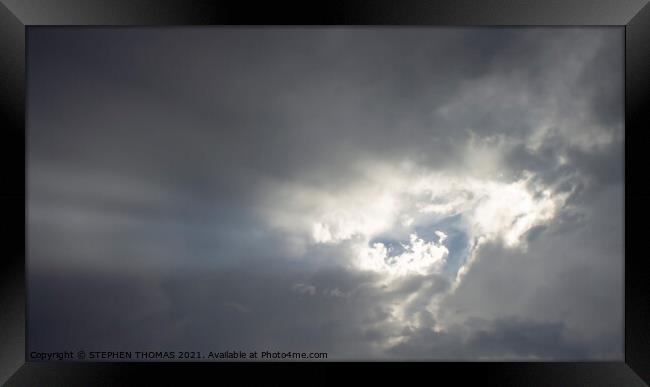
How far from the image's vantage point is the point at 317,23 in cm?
424

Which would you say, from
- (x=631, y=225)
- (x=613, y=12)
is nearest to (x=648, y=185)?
(x=631, y=225)

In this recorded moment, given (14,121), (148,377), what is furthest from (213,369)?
(14,121)

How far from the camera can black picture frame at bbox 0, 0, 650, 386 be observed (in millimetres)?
4164

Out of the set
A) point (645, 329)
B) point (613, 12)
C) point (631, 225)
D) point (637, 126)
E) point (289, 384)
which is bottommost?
point (289, 384)

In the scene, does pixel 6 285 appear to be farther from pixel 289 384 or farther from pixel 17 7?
pixel 289 384

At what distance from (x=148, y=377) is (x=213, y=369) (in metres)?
0.79

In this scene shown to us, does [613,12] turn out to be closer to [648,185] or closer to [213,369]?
[648,185]

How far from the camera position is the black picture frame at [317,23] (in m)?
4.16

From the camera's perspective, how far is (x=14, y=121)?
4.26 meters

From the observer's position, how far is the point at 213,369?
4.42m

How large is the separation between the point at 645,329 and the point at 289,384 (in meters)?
4.29

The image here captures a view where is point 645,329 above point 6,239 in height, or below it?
below

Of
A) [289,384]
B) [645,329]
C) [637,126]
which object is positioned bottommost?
[289,384]

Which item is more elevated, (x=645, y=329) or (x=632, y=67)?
(x=632, y=67)
